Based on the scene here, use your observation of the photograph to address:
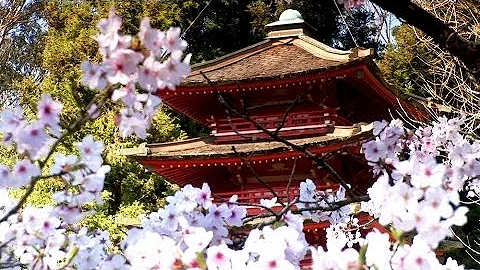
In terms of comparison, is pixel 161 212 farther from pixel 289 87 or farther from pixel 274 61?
pixel 274 61

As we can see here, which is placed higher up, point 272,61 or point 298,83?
point 272,61

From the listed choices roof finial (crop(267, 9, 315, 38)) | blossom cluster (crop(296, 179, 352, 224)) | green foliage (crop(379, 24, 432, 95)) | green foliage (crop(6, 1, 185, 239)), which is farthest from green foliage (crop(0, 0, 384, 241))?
blossom cluster (crop(296, 179, 352, 224))

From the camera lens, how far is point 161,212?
1.36 metres

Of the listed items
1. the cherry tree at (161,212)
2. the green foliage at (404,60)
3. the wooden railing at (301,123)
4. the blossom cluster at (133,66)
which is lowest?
the cherry tree at (161,212)

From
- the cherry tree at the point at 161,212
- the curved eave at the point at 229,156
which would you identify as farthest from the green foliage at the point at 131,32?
the cherry tree at the point at 161,212

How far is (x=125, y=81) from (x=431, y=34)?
0.57 meters

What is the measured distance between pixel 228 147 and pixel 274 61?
3.51 feet

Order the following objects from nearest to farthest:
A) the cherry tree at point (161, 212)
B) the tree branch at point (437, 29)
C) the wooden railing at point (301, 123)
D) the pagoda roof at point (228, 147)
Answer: the cherry tree at point (161, 212) < the tree branch at point (437, 29) < the pagoda roof at point (228, 147) < the wooden railing at point (301, 123)

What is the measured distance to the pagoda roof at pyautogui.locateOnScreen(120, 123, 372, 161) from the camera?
6.32 metres

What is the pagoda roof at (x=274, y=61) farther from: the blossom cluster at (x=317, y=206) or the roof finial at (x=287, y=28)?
the blossom cluster at (x=317, y=206)

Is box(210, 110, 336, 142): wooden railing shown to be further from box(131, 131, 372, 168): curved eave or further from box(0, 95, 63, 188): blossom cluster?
box(0, 95, 63, 188): blossom cluster

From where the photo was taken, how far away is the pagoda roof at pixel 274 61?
6719mm

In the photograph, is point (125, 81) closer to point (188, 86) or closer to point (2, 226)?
point (2, 226)

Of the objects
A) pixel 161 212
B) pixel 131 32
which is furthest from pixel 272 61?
pixel 161 212
